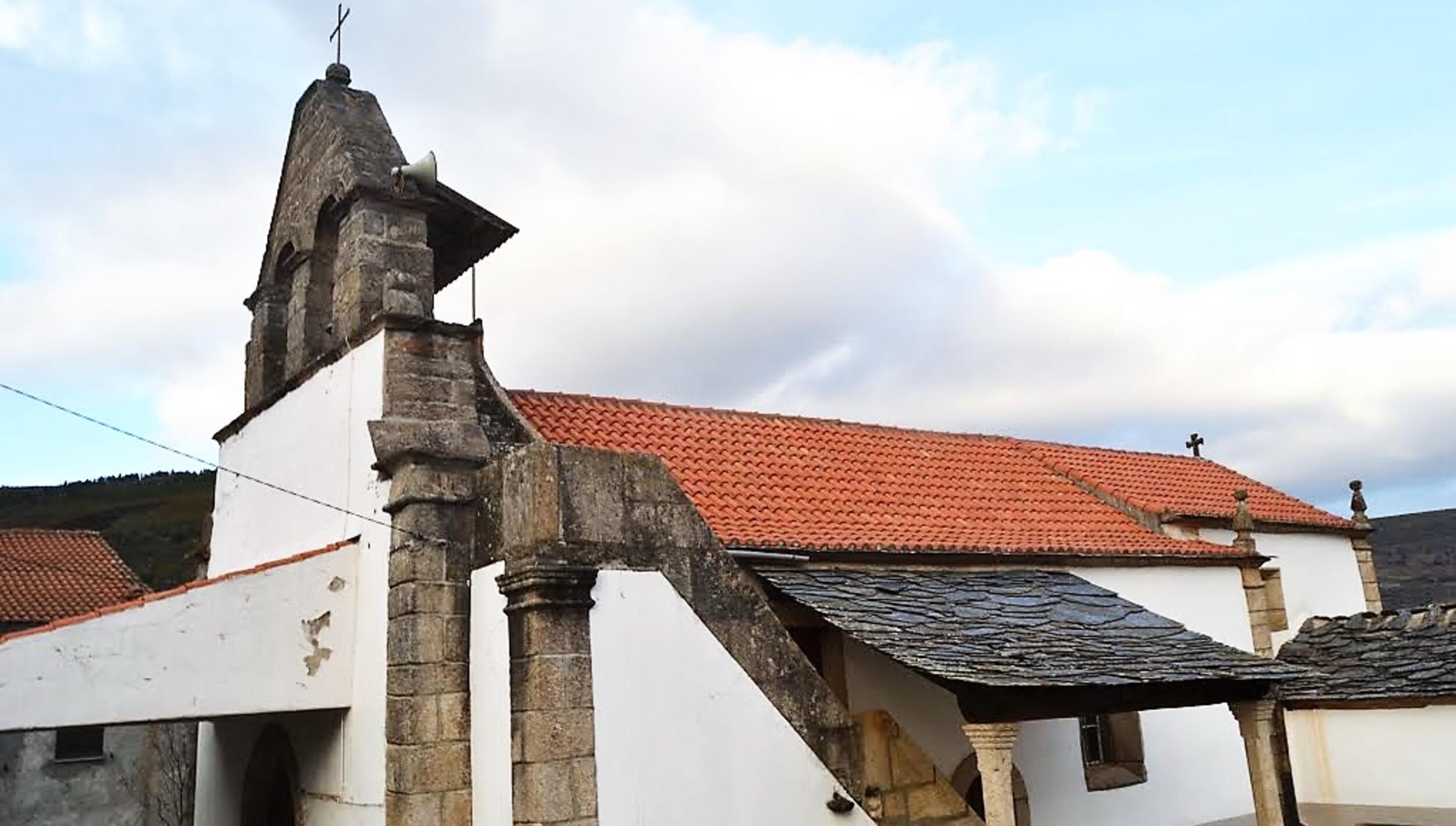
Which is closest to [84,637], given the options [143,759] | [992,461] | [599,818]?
[599,818]

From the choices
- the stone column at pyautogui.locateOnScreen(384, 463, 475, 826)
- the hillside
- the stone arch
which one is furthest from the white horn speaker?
the hillside

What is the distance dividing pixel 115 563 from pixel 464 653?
16084 mm

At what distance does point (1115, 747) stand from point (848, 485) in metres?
3.93

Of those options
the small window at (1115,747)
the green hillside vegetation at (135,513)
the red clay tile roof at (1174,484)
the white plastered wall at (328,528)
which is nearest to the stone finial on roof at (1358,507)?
the red clay tile roof at (1174,484)

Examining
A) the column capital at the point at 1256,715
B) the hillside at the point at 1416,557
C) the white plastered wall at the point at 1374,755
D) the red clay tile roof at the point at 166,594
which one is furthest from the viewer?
the hillside at the point at 1416,557

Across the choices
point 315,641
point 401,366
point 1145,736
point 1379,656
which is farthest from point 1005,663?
point 1379,656

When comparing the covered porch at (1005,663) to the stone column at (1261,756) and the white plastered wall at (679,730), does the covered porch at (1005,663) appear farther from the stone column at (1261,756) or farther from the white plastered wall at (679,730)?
the white plastered wall at (679,730)

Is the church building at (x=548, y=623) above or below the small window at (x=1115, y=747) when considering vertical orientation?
above

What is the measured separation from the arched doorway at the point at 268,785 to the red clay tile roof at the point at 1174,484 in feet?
31.2

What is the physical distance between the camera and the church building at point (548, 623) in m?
5.94

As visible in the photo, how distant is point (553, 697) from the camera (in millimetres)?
5605

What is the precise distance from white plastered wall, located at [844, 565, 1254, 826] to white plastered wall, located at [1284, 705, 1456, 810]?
2.89 ft

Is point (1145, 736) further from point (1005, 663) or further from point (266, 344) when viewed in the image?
point (266, 344)

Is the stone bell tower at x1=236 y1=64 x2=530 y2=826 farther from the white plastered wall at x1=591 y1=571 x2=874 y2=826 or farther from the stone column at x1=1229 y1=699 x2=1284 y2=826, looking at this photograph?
the stone column at x1=1229 y1=699 x2=1284 y2=826
